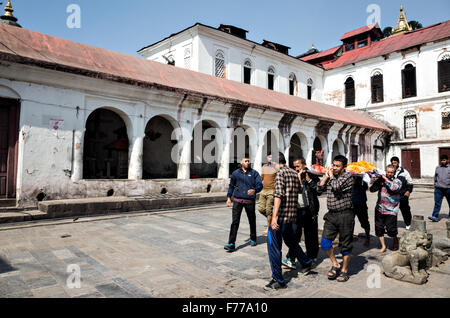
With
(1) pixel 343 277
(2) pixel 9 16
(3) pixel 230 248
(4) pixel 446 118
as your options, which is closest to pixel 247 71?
(4) pixel 446 118

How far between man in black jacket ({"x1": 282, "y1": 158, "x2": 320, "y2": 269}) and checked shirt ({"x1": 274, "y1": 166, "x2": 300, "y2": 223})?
24.0 inches

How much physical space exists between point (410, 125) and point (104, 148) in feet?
78.0

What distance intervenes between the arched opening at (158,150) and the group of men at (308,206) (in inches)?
377

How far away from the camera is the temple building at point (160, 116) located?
8.58m

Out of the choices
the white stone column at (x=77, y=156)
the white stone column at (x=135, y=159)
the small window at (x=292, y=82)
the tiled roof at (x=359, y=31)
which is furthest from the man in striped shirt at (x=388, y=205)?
the tiled roof at (x=359, y=31)

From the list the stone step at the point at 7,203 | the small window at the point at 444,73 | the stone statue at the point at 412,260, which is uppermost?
the small window at the point at 444,73

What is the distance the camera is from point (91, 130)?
12.6m

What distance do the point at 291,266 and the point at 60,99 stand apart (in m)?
8.38

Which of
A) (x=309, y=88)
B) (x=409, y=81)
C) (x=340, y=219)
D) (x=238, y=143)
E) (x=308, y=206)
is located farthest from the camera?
(x=309, y=88)

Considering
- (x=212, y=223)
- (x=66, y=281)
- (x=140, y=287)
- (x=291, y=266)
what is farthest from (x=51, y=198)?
(x=291, y=266)

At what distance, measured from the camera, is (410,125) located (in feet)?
80.4

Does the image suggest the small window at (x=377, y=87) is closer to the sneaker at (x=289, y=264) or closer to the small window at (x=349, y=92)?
the small window at (x=349, y=92)

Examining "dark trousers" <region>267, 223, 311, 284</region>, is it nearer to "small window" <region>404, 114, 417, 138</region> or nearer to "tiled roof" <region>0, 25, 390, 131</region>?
"tiled roof" <region>0, 25, 390, 131</region>

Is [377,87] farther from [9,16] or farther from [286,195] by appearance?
[9,16]
